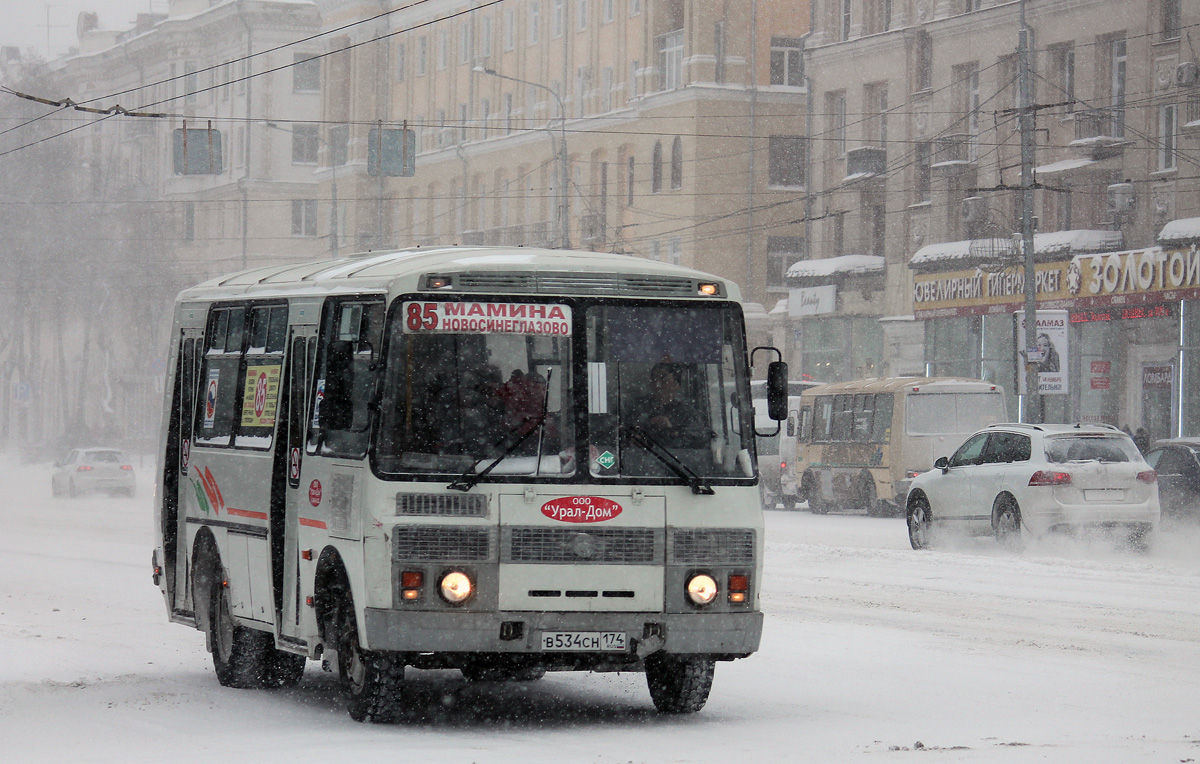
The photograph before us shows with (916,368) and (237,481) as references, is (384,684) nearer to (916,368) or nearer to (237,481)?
(237,481)

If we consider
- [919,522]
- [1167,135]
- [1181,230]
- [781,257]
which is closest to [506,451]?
[919,522]

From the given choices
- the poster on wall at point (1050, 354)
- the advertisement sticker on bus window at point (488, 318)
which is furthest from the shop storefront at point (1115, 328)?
the advertisement sticker on bus window at point (488, 318)

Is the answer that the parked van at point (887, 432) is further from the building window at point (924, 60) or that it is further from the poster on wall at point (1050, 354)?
the building window at point (924, 60)

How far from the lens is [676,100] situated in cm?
6356

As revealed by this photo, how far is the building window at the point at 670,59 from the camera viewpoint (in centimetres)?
6488

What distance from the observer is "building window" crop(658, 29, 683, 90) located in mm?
64875

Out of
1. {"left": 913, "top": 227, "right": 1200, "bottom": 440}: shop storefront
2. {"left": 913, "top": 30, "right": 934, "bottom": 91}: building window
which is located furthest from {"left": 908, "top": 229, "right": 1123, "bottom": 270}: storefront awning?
{"left": 913, "top": 30, "right": 934, "bottom": 91}: building window

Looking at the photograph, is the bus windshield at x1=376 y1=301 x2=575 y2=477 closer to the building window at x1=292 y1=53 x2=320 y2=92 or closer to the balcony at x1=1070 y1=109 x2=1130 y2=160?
the balcony at x1=1070 y1=109 x2=1130 y2=160

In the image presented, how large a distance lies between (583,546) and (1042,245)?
36.5 m

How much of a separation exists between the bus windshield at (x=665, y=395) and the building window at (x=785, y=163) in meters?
53.5

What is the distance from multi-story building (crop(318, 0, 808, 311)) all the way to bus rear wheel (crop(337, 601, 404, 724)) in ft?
142

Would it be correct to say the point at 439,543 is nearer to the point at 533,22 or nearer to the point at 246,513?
the point at 246,513

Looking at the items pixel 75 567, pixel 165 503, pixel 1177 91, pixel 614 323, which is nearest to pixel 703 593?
pixel 614 323

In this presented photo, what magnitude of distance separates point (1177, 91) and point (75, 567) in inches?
1059
